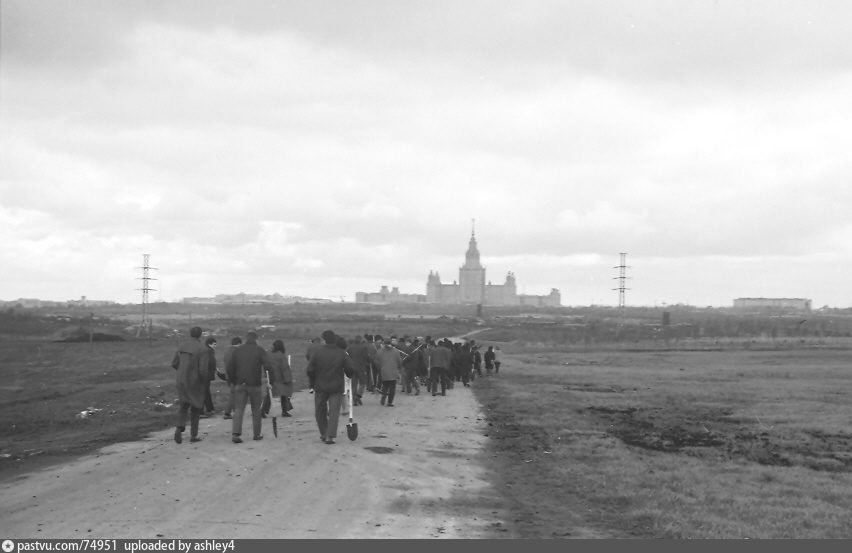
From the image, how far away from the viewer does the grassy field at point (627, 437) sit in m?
10.2

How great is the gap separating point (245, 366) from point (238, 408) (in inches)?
29.7

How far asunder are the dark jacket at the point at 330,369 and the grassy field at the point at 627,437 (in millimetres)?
2998

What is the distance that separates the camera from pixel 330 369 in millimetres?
14484

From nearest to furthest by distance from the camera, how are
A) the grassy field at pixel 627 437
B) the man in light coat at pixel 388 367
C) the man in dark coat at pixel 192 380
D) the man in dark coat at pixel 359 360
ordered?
the grassy field at pixel 627 437 → the man in dark coat at pixel 192 380 → the man in light coat at pixel 388 367 → the man in dark coat at pixel 359 360

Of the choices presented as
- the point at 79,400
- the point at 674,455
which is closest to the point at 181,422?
the point at 674,455

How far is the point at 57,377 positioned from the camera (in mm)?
33781

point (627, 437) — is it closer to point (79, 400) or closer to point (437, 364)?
point (437, 364)

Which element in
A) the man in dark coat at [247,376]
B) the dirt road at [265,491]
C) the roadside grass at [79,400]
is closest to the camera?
the dirt road at [265,491]

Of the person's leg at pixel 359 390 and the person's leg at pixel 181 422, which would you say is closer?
the person's leg at pixel 181 422

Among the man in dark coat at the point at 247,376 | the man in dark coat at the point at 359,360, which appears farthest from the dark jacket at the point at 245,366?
the man in dark coat at the point at 359,360

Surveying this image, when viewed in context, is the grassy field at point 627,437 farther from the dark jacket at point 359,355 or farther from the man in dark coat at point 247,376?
the dark jacket at point 359,355

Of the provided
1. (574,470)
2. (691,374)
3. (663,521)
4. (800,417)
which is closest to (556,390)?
(800,417)

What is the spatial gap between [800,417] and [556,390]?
9.12m

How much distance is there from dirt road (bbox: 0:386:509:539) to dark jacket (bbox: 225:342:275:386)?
1.09m
